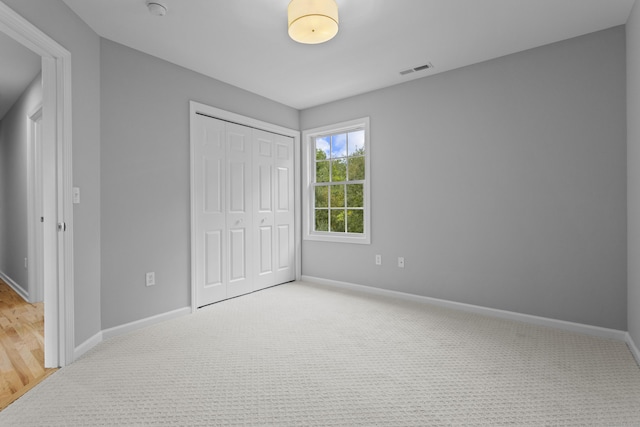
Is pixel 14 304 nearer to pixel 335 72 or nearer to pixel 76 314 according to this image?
pixel 76 314

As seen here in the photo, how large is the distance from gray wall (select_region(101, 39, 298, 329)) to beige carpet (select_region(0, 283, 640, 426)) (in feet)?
1.15

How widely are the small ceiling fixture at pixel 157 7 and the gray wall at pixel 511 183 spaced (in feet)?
8.00

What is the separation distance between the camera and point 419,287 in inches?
148

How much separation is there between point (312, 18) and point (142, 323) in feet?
9.38

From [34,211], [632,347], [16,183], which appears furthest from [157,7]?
[632,347]

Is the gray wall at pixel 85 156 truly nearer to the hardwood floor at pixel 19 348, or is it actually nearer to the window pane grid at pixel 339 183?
the hardwood floor at pixel 19 348

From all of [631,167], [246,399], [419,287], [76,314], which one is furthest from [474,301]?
[76,314]

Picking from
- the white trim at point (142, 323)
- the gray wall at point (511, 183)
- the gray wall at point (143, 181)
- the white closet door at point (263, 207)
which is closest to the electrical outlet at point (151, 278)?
the gray wall at point (143, 181)

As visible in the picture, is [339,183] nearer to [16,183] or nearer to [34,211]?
[34,211]

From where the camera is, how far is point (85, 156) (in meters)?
2.52

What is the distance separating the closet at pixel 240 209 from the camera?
3.55 meters

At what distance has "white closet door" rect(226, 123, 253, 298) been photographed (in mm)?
3850

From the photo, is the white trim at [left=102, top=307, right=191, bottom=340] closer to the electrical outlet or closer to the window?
the electrical outlet

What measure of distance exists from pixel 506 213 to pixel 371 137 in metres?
1.74
